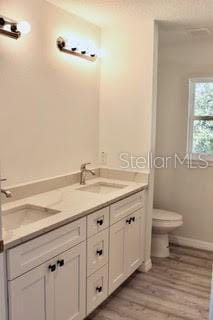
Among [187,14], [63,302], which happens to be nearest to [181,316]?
[63,302]

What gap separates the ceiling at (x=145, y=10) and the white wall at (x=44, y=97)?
139 millimetres

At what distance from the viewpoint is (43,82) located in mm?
2553

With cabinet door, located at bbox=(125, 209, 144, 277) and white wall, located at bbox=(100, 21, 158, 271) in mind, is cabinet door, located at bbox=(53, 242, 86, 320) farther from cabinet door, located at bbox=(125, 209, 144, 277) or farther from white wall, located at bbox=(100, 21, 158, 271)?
white wall, located at bbox=(100, 21, 158, 271)

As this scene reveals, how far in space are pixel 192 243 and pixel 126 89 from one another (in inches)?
79.1

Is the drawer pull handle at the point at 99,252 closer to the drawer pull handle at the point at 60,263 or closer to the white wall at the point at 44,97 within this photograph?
the drawer pull handle at the point at 60,263

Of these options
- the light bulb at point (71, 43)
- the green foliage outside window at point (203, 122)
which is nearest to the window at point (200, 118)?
the green foliage outside window at point (203, 122)

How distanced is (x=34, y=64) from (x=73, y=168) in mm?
992

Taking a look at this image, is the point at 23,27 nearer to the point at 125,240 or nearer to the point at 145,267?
the point at 125,240

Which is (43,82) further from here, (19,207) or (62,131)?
(19,207)

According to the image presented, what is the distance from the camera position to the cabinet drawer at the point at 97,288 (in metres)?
2.31

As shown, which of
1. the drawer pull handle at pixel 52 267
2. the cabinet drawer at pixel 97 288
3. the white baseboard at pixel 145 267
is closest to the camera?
the drawer pull handle at pixel 52 267

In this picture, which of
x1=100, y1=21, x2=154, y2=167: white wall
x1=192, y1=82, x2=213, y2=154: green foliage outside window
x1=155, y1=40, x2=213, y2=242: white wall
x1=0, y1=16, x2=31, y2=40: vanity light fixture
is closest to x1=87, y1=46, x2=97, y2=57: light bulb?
x1=100, y1=21, x2=154, y2=167: white wall

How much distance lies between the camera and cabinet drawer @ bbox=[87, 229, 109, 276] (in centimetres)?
227

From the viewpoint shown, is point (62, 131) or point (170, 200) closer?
point (62, 131)
